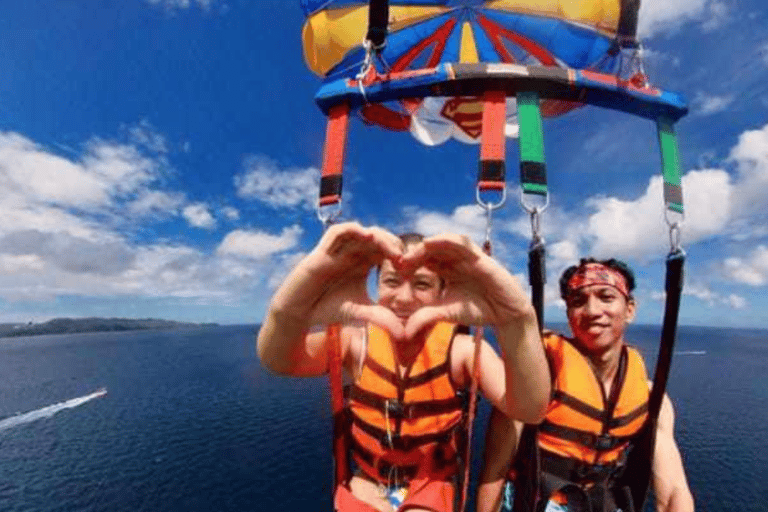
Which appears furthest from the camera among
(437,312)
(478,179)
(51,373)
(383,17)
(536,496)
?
(51,373)

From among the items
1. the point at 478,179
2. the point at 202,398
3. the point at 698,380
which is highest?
the point at 478,179

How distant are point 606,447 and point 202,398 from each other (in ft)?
314

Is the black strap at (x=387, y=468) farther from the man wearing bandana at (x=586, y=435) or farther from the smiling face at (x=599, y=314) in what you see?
the smiling face at (x=599, y=314)

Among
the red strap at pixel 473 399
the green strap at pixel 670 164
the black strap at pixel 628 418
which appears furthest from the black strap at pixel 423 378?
the green strap at pixel 670 164

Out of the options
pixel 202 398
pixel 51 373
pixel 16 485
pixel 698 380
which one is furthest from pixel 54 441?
pixel 698 380

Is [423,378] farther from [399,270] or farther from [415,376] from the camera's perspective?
[399,270]

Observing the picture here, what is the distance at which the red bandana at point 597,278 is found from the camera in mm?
4105

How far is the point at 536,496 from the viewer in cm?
391

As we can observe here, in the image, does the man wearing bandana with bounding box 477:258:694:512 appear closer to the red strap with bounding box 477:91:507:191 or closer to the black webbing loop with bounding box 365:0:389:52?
the red strap with bounding box 477:91:507:191

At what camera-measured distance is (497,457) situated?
400 centimetres

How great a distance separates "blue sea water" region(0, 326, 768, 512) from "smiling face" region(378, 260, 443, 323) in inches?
2073

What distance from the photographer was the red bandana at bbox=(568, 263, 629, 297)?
4.11 meters

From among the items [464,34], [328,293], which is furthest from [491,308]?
[464,34]

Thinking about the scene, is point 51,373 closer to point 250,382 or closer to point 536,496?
point 250,382
